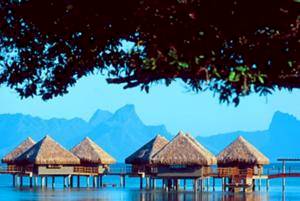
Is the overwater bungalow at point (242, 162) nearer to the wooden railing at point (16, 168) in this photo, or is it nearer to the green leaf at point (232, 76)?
the wooden railing at point (16, 168)

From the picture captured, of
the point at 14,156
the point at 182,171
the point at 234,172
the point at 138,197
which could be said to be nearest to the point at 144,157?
the point at 182,171

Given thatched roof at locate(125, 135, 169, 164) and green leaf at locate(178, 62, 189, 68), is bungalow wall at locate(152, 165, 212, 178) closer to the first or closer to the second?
thatched roof at locate(125, 135, 169, 164)

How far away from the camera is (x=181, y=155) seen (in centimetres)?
4272

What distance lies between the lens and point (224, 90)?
665 centimetres

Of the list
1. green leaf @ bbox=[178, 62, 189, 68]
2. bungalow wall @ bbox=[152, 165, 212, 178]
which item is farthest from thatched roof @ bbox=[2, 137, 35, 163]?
green leaf @ bbox=[178, 62, 189, 68]

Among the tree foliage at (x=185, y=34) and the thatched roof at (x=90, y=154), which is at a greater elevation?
the tree foliage at (x=185, y=34)

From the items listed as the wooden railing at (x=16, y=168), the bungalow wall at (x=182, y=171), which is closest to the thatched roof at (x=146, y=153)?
the bungalow wall at (x=182, y=171)

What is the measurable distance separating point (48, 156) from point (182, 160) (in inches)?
340

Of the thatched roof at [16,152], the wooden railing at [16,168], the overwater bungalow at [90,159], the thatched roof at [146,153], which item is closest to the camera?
the thatched roof at [146,153]

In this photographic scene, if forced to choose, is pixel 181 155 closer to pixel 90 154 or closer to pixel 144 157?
pixel 144 157

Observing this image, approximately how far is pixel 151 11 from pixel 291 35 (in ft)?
3.40

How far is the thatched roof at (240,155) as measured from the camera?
43.8 meters

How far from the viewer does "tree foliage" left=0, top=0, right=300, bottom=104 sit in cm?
611

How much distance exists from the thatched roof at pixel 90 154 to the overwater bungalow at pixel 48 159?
3.22 feet
